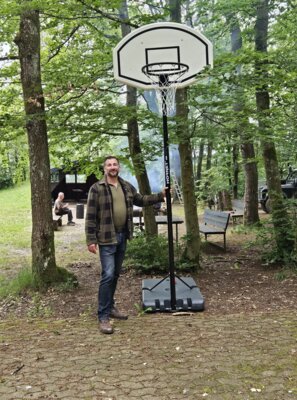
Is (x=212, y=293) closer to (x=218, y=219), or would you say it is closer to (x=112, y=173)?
(x=112, y=173)

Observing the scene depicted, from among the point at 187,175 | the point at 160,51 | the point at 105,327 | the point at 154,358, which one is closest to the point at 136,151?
the point at 187,175

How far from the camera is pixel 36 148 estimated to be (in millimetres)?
6449

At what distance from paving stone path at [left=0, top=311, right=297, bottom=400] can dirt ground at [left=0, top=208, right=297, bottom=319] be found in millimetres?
412

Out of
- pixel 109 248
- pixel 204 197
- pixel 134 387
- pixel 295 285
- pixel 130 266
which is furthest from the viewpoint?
pixel 204 197

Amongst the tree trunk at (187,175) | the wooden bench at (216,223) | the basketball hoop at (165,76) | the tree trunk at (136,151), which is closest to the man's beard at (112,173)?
the basketball hoop at (165,76)

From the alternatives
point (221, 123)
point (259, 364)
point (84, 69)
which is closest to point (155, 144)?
point (221, 123)

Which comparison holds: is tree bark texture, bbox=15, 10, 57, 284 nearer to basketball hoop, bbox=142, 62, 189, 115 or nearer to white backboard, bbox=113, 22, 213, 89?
white backboard, bbox=113, 22, 213, 89

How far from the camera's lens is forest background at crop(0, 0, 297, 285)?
6438 mm

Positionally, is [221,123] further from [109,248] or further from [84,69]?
[109,248]

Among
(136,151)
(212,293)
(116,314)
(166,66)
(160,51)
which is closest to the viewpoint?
(116,314)

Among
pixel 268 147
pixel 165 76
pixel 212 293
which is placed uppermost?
pixel 165 76

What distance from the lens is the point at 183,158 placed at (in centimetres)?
731

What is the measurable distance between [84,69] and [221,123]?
258 centimetres

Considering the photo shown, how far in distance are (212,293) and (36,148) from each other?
3.35m
